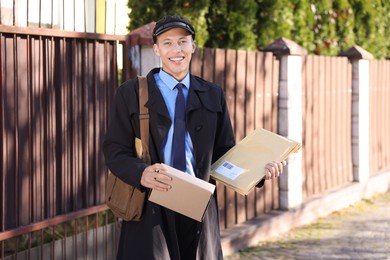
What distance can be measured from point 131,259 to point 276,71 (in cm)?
553

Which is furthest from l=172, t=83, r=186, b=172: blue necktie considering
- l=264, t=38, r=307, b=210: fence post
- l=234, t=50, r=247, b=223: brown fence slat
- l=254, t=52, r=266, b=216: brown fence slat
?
l=264, t=38, r=307, b=210: fence post

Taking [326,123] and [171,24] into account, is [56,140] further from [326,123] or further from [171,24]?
[326,123]

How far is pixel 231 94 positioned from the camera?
818cm

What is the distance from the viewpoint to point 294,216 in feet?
29.9

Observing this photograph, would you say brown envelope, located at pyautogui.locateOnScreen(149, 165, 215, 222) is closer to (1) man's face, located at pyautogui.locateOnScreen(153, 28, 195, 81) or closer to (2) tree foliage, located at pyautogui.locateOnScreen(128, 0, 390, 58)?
(1) man's face, located at pyautogui.locateOnScreen(153, 28, 195, 81)

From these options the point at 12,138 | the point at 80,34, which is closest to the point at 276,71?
the point at 80,34

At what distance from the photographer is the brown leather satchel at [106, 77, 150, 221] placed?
388cm

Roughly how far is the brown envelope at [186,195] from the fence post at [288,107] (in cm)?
547

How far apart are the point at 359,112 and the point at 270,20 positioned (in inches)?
69.5

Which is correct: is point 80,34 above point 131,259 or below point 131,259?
above

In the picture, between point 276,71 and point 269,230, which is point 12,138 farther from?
point 276,71

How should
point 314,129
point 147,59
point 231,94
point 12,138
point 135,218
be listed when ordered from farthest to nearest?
point 314,129 < point 231,94 < point 147,59 < point 12,138 < point 135,218

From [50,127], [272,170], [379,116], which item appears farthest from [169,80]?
[379,116]

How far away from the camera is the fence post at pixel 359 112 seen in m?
11.5
